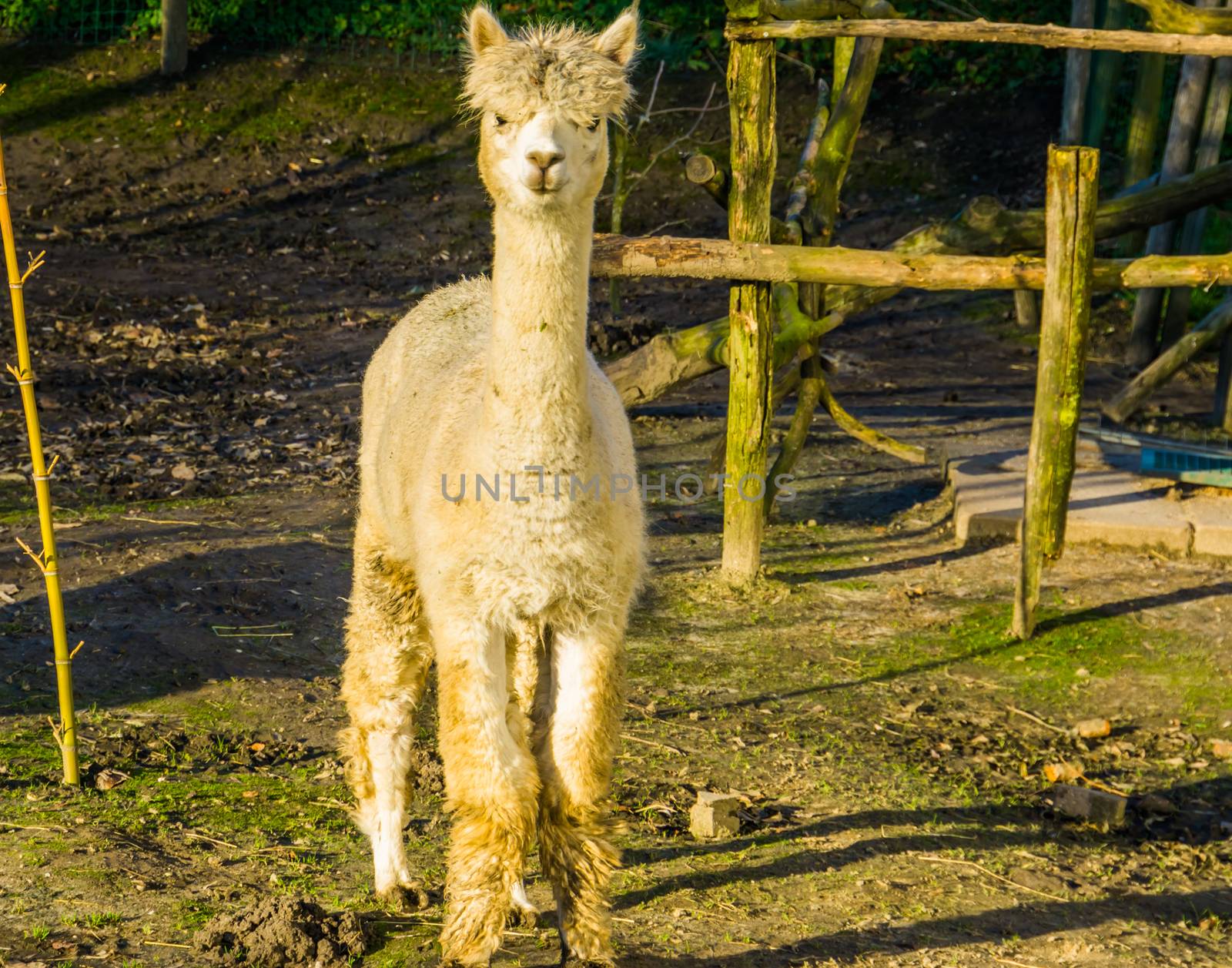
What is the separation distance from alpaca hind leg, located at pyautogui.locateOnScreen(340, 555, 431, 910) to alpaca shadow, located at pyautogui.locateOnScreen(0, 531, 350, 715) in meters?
1.57

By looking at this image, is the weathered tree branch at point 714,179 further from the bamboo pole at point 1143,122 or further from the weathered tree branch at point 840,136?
the bamboo pole at point 1143,122

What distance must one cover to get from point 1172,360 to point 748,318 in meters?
4.41

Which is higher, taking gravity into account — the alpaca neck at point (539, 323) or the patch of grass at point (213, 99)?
the patch of grass at point (213, 99)

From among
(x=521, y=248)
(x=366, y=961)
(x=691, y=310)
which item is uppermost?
(x=521, y=248)

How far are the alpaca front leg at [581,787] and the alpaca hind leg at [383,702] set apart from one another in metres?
0.80

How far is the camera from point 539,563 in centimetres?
397

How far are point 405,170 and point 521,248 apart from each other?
44.8 feet

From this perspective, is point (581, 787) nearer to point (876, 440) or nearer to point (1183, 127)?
point (876, 440)

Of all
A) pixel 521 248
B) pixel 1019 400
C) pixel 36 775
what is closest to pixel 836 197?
pixel 1019 400

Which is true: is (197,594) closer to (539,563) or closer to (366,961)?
(366,961)

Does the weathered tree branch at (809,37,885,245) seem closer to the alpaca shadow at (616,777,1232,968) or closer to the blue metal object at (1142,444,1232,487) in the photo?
the blue metal object at (1142,444,1232,487)

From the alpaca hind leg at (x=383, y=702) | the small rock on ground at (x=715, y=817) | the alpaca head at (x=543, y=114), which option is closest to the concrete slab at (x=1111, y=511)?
the small rock on ground at (x=715, y=817)

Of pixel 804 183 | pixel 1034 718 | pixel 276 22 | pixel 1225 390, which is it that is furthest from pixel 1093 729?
pixel 276 22

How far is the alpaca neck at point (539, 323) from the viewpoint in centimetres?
388
